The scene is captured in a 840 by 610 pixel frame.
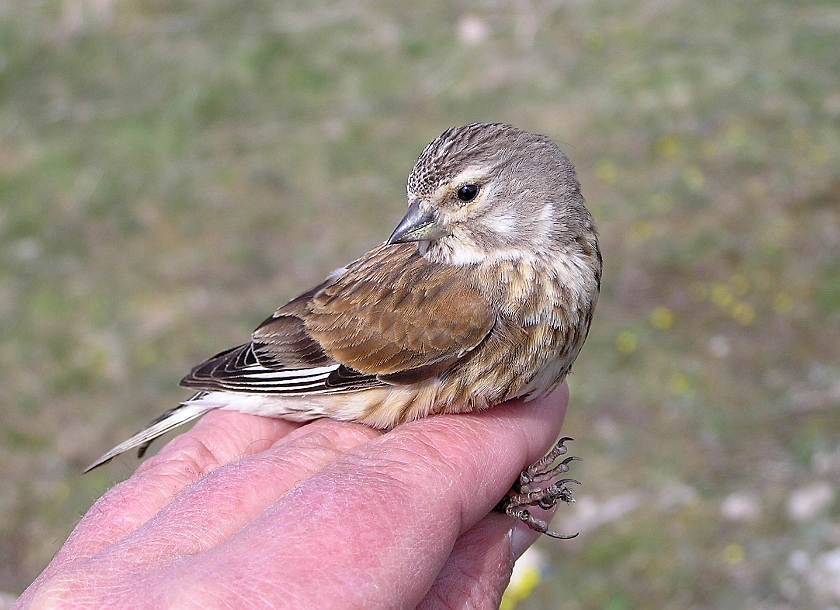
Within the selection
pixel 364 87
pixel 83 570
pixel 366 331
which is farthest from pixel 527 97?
pixel 83 570

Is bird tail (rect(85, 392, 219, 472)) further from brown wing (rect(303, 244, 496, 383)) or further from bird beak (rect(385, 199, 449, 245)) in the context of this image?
bird beak (rect(385, 199, 449, 245))

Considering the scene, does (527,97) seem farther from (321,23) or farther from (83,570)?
(83,570)

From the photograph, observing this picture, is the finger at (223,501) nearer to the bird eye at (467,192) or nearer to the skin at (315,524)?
the skin at (315,524)

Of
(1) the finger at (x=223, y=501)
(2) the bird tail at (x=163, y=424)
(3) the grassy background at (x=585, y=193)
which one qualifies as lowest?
(3) the grassy background at (x=585, y=193)

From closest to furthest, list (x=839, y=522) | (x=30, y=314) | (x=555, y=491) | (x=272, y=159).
Answer: (x=555, y=491), (x=839, y=522), (x=30, y=314), (x=272, y=159)

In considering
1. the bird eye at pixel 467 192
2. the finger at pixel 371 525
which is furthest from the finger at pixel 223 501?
the bird eye at pixel 467 192

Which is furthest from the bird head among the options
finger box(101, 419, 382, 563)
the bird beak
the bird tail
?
the bird tail

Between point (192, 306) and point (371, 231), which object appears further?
point (371, 231)
